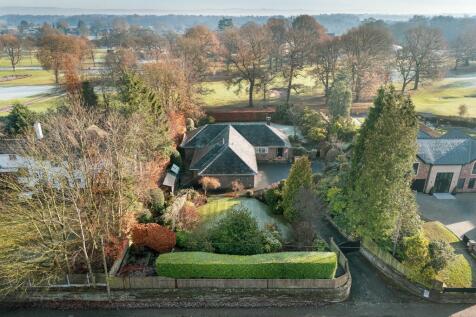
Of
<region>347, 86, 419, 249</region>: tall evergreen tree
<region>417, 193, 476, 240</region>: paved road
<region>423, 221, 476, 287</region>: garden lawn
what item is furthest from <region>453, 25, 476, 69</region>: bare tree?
<region>347, 86, 419, 249</region>: tall evergreen tree

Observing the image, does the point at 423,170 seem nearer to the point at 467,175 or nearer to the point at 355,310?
the point at 467,175

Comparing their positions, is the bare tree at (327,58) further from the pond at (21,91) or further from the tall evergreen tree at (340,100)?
the pond at (21,91)

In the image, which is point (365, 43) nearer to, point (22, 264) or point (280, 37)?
point (280, 37)

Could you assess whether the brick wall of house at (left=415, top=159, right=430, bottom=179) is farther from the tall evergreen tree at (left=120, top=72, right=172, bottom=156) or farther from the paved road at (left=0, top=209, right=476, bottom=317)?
the tall evergreen tree at (left=120, top=72, right=172, bottom=156)

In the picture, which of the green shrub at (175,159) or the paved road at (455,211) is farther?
the green shrub at (175,159)

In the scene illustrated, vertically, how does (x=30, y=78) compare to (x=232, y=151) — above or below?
above

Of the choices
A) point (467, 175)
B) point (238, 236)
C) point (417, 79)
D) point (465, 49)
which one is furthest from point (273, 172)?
point (465, 49)

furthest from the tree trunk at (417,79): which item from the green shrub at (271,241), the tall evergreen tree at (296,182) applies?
the green shrub at (271,241)
